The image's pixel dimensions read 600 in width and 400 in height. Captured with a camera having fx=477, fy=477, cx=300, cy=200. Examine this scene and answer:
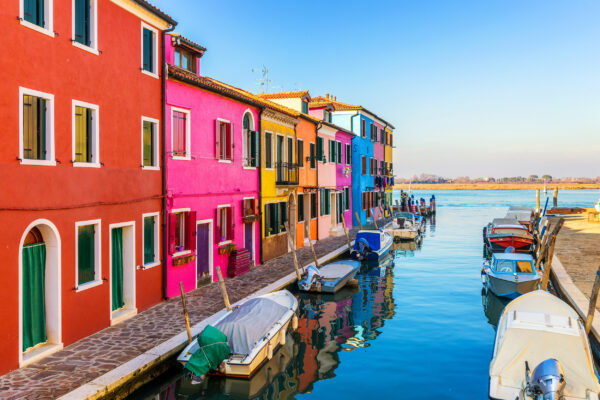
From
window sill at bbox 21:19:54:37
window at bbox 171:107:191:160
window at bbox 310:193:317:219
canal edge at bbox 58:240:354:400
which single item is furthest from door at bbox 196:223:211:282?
window at bbox 310:193:317:219

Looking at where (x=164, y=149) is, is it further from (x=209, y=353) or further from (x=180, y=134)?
(x=209, y=353)

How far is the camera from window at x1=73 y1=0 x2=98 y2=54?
35.5 ft

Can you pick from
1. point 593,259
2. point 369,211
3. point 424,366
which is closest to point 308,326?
point 424,366

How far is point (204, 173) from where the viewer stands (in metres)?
16.6

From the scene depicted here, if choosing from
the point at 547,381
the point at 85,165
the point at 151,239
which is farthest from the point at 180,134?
the point at 547,381

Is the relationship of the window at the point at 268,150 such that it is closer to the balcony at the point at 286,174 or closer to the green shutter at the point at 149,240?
the balcony at the point at 286,174

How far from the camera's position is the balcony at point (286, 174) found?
75.9 ft

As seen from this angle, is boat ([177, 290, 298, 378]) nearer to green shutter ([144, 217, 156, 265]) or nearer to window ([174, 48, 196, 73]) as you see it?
green shutter ([144, 217, 156, 265])

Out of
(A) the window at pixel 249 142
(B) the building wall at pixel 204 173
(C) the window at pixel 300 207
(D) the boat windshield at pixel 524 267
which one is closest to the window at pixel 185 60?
(B) the building wall at pixel 204 173

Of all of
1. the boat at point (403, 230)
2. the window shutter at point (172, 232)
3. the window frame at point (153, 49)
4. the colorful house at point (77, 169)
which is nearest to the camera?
the colorful house at point (77, 169)

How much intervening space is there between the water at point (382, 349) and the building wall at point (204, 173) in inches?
161

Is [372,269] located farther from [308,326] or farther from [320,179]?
[308,326]

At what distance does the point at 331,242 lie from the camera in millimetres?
29234

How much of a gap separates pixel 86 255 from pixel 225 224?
7518 mm
